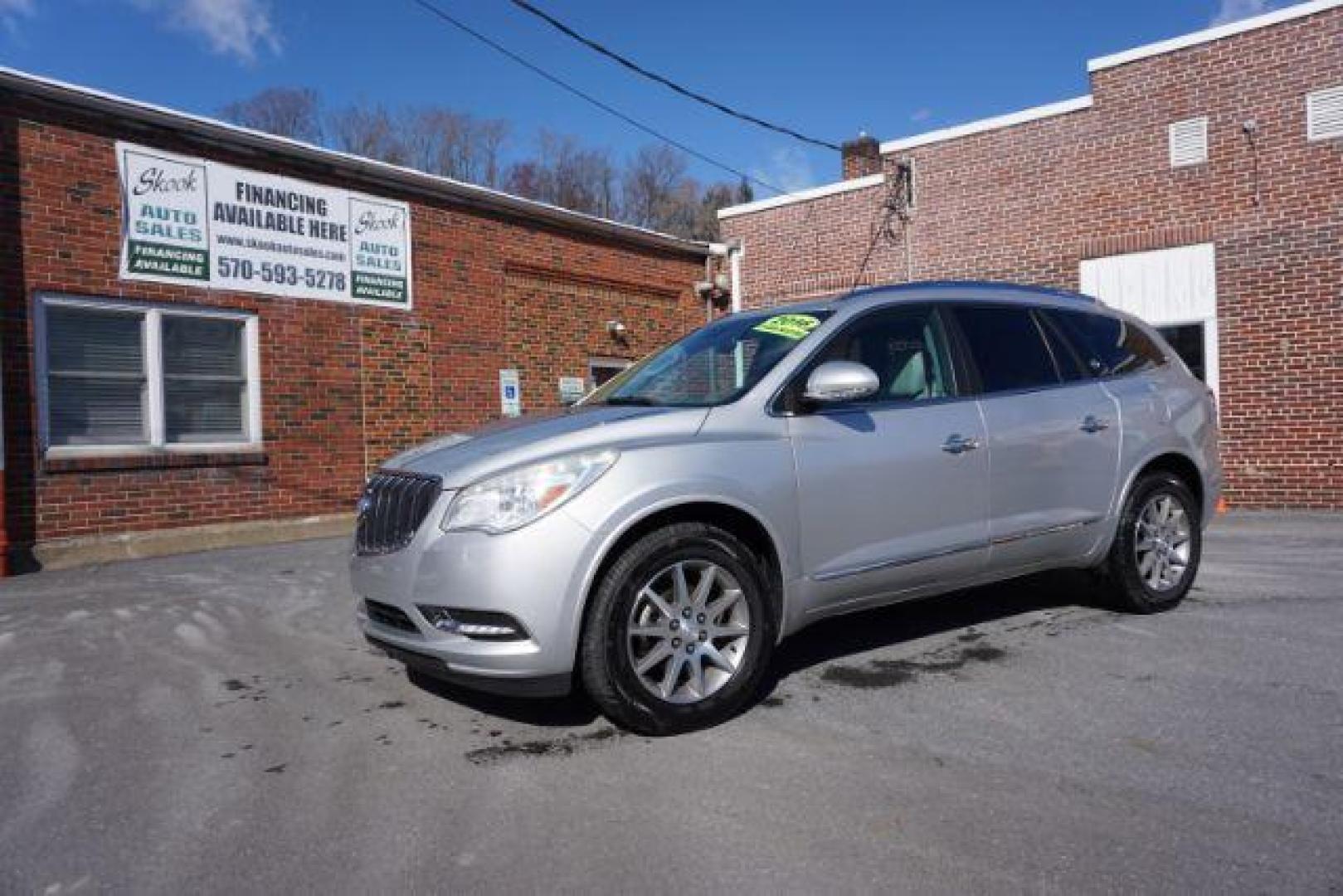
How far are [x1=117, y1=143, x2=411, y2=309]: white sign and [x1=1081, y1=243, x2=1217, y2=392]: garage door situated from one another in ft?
27.7

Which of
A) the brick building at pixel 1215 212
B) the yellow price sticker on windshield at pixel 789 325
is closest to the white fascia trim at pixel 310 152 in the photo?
the brick building at pixel 1215 212

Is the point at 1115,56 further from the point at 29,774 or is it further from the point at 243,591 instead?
the point at 29,774

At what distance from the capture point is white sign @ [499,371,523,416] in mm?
12172

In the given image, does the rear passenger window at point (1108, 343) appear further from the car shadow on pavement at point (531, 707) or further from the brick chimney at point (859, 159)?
→ the brick chimney at point (859, 159)

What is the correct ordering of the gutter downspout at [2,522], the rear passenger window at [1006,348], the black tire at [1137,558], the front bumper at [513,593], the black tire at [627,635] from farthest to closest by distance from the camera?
the gutter downspout at [2,522] → the black tire at [1137,558] → the rear passenger window at [1006,348] → the black tire at [627,635] → the front bumper at [513,593]

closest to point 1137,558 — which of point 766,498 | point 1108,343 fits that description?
point 1108,343

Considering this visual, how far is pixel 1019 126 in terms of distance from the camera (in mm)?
12617

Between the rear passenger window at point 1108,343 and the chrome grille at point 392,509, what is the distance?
11.2ft

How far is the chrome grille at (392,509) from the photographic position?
3.63 m

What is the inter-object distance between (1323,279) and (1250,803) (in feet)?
31.6

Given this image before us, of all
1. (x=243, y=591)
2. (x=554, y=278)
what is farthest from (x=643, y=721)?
(x=554, y=278)

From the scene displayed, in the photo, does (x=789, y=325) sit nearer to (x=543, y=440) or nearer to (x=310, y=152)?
(x=543, y=440)

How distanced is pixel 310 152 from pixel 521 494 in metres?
8.05

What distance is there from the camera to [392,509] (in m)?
3.82
